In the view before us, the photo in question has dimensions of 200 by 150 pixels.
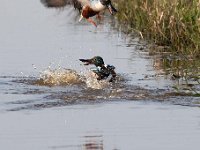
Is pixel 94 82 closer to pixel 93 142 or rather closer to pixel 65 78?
pixel 65 78

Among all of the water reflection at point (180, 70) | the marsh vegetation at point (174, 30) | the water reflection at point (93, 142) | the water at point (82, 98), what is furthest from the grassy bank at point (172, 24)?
the water reflection at point (93, 142)

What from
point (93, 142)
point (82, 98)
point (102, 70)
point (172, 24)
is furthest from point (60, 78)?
point (93, 142)

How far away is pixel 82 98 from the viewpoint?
1003 cm

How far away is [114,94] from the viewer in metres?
10.3

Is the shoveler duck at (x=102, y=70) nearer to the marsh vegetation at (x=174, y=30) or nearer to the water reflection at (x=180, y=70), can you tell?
the water reflection at (x=180, y=70)

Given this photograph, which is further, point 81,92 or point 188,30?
point 188,30

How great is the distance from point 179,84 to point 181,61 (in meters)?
1.99

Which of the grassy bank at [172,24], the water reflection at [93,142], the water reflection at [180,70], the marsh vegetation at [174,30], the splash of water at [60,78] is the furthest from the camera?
the grassy bank at [172,24]

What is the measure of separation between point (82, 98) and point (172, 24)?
3.84m

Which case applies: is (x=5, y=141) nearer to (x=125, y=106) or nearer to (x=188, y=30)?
(x=125, y=106)

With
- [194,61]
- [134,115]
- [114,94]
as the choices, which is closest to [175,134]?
[134,115]

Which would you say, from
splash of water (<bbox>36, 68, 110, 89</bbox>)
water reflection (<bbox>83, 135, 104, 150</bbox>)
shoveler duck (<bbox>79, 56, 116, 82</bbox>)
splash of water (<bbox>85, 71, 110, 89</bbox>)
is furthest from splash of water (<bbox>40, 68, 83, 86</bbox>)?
water reflection (<bbox>83, 135, 104, 150</bbox>)

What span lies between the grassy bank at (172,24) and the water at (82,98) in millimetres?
384

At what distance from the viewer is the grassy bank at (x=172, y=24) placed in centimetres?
1311
